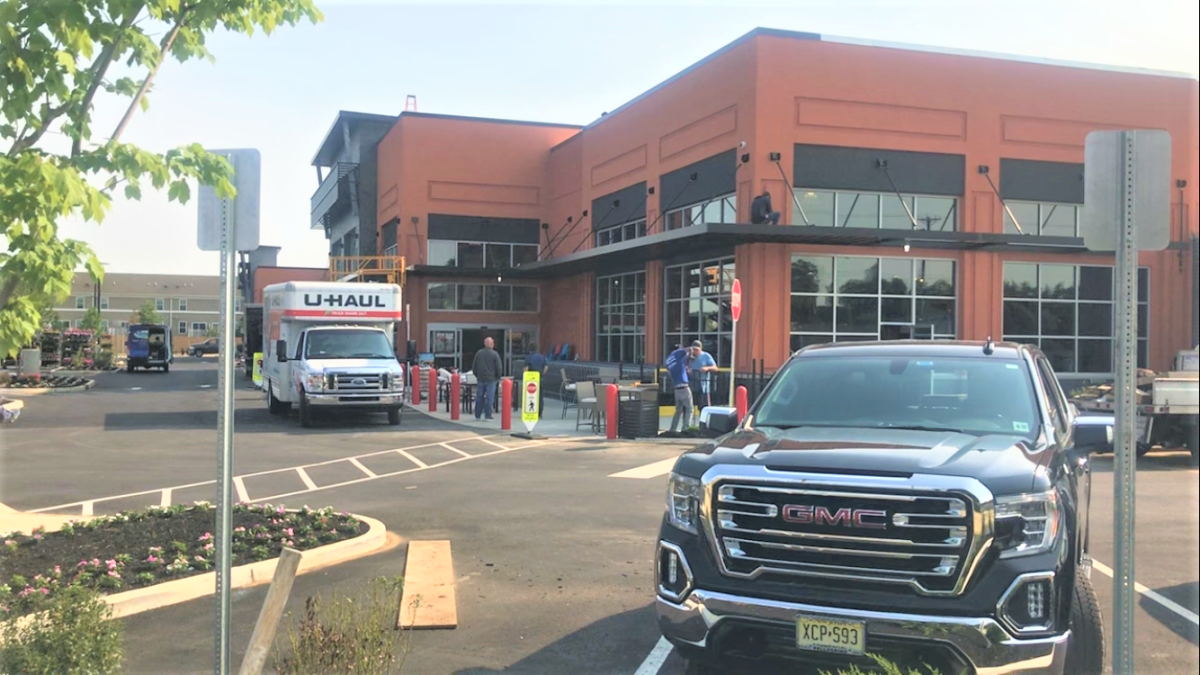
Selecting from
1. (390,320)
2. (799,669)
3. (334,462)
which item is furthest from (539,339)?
(799,669)

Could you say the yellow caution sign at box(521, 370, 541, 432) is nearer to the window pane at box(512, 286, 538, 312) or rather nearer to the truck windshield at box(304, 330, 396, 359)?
the truck windshield at box(304, 330, 396, 359)

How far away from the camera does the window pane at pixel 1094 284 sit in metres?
25.9

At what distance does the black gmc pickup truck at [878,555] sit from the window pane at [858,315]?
1888 centimetres

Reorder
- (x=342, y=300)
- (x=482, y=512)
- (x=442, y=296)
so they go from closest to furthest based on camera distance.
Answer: (x=482, y=512)
(x=342, y=300)
(x=442, y=296)

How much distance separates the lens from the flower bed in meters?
6.37

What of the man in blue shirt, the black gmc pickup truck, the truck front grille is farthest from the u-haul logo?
the truck front grille

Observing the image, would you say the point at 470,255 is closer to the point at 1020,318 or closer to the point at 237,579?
the point at 1020,318

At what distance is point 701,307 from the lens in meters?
25.8

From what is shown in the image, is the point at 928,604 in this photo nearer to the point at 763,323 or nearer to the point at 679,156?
the point at 763,323

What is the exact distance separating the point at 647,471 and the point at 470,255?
28282mm

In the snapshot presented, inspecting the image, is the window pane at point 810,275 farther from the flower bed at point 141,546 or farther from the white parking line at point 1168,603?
the flower bed at point 141,546

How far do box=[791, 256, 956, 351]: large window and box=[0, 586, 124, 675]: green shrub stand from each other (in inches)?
794

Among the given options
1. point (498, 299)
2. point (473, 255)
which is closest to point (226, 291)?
point (473, 255)

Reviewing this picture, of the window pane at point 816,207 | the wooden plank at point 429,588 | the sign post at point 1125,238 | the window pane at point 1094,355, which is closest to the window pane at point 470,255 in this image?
the window pane at point 816,207
